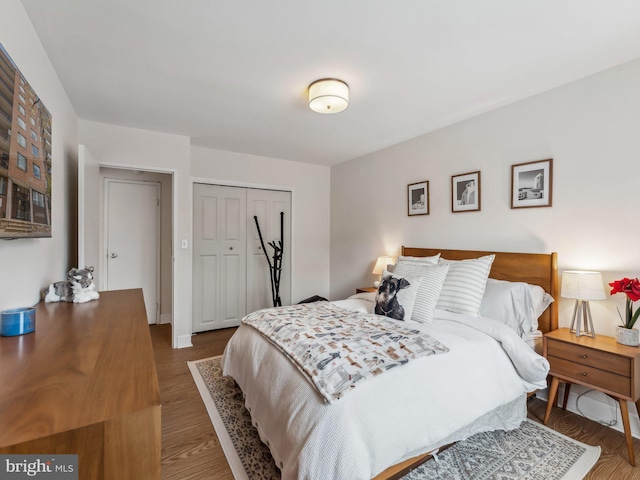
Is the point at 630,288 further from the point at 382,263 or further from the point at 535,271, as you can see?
the point at 382,263

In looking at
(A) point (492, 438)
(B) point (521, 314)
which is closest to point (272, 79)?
(B) point (521, 314)

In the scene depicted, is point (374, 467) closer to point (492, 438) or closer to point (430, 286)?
point (492, 438)

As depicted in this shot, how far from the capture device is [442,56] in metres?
1.86

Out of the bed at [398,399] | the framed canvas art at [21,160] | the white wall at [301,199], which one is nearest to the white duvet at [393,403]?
the bed at [398,399]

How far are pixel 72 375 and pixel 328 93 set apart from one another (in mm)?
2011

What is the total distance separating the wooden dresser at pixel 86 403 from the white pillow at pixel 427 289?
5.77 feet

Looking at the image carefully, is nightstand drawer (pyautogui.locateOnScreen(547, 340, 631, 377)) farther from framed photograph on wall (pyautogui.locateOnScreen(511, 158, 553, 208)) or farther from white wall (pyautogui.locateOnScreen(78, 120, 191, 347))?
white wall (pyautogui.locateOnScreen(78, 120, 191, 347))

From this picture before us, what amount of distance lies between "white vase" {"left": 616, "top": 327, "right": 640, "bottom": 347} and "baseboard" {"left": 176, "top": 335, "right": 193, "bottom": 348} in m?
3.70

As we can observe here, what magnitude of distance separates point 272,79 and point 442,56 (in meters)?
1.11

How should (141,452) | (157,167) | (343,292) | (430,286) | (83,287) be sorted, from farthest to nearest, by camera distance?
(343,292), (157,167), (430,286), (83,287), (141,452)

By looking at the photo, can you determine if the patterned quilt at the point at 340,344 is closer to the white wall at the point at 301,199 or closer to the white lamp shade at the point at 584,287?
the white lamp shade at the point at 584,287

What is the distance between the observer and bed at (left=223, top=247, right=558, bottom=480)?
47.7 inches

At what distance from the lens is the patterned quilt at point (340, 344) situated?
1.36m

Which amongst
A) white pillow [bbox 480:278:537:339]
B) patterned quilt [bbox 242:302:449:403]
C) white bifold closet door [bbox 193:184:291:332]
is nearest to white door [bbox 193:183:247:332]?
white bifold closet door [bbox 193:184:291:332]
